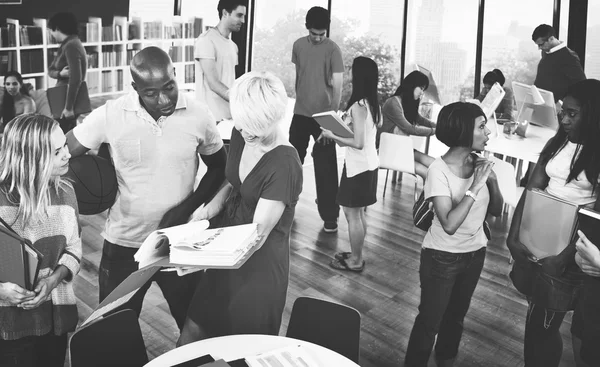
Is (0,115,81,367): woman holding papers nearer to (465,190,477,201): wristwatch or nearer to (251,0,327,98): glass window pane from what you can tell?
(465,190,477,201): wristwatch

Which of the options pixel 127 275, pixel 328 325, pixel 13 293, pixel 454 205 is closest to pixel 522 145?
pixel 454 205

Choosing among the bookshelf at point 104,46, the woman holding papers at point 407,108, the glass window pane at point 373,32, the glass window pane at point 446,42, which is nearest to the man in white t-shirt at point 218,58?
the woman holding papers at point 407,108

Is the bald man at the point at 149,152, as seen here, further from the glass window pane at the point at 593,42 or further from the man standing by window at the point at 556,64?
the glass window pane at the point at 593,42

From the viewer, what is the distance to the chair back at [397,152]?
18.8ft

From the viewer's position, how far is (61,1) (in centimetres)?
876

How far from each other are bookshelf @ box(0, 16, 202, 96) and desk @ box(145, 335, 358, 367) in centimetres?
700

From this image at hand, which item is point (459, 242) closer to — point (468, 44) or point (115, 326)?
point (115, 326)

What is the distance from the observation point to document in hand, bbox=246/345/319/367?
2.16 m

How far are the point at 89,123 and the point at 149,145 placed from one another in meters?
0.28

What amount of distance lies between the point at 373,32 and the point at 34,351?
7438 mm

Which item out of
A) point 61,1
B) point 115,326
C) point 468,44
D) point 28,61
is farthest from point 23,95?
point 468,44

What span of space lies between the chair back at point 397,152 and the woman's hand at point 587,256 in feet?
10.4

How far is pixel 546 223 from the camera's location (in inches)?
111

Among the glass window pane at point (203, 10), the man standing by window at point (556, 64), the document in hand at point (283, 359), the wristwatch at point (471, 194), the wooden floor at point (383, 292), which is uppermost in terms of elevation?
the glass window pane at point (203, 10)
